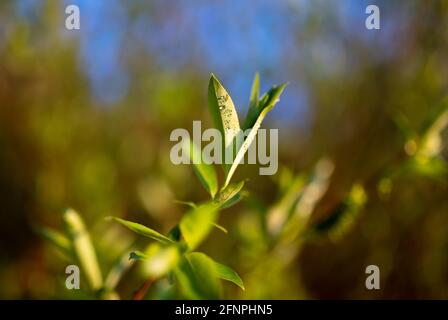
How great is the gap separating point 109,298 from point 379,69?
1.01m

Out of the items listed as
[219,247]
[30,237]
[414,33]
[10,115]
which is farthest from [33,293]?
[414,33]

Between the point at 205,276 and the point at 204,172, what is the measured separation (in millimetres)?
108

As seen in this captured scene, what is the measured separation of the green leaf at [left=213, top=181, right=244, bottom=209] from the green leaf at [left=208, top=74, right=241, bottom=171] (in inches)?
0.7

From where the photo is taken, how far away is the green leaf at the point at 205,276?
0.31m

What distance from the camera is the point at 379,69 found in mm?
1313

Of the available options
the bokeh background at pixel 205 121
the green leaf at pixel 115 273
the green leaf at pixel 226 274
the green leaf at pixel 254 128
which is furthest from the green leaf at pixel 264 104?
the bokeh background at pixel 205 121

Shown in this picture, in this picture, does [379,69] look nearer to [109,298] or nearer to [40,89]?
[40,89]

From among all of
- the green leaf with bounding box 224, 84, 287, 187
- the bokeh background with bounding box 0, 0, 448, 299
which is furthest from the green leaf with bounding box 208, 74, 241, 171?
the bokeh background with bounding box 0, 0, 448, 299

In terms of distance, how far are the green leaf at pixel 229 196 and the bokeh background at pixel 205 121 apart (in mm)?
657

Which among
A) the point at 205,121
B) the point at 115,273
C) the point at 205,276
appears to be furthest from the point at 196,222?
the point at 205,121

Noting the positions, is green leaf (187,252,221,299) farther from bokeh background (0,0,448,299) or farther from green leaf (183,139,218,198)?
Result: bokeh background (0,0,448,299)

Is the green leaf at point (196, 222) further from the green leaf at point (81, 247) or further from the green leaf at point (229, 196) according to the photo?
the green leaf at point (81, 247)

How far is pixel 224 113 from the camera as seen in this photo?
1.23ft

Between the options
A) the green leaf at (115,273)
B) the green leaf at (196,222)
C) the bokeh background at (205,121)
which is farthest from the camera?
the bokeh background at (205,121)
